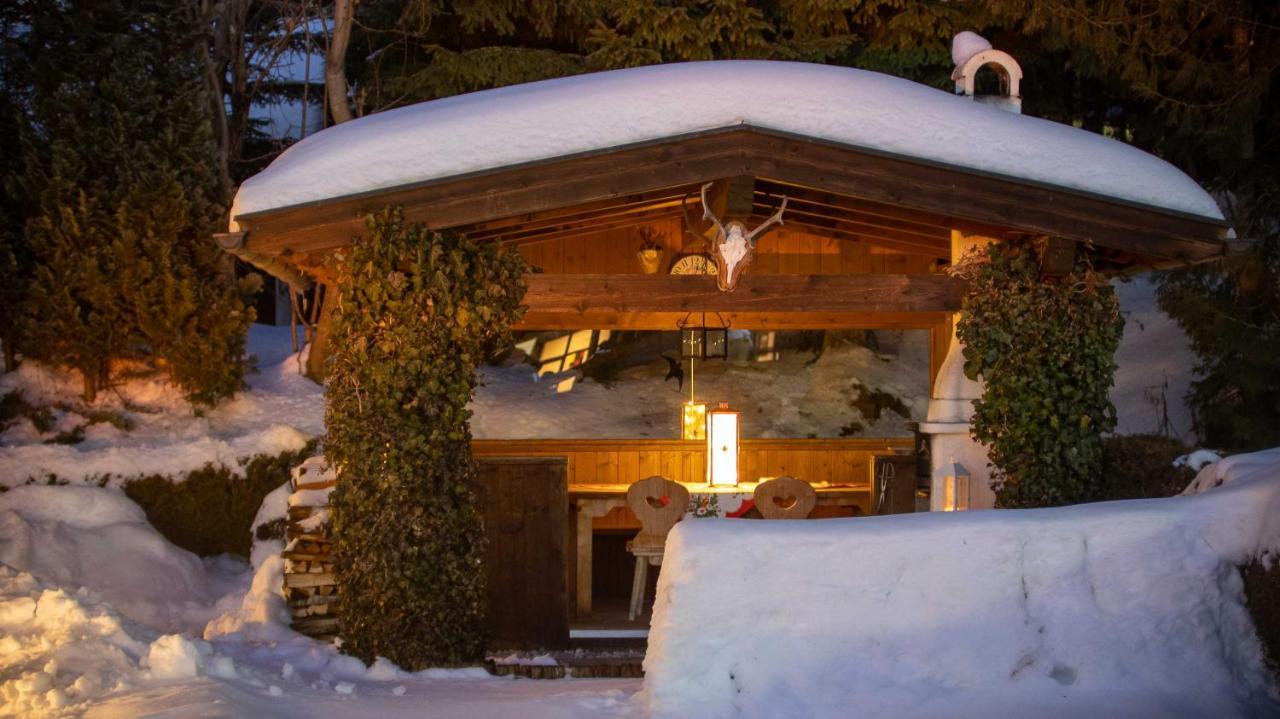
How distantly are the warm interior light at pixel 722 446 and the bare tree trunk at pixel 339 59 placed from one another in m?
6.85

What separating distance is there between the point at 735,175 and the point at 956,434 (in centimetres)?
276

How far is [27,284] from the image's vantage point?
1207 centimetres

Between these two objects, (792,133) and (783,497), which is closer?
(792,133)

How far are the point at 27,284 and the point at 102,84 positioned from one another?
2.27m

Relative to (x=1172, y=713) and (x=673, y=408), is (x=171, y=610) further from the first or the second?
(x=1172, y=713)

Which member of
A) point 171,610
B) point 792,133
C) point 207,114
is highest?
point 207,114

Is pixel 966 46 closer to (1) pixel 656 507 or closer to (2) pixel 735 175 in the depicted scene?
(2) pixel 735 175

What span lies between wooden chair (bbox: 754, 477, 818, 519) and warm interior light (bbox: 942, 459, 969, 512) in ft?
3.83

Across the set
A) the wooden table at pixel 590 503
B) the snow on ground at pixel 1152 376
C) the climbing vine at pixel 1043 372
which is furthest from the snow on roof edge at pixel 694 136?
the snow on ground at pixel 1152 376

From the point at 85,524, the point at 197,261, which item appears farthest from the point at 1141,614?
the point at 197,261

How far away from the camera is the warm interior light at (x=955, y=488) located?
8.34 meters

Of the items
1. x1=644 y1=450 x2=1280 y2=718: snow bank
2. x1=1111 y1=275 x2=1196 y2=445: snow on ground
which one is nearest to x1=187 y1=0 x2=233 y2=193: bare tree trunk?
x1=644 y1=450 x2=1280 y2=718: snow bank

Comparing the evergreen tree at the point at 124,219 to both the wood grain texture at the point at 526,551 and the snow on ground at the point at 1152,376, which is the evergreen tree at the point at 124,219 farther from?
the snow on ground at the point at 1152,376

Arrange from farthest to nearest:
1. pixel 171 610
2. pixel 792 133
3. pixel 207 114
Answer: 1. pixel 207 114
2. pixel 171 610
3. pixel 792 133
